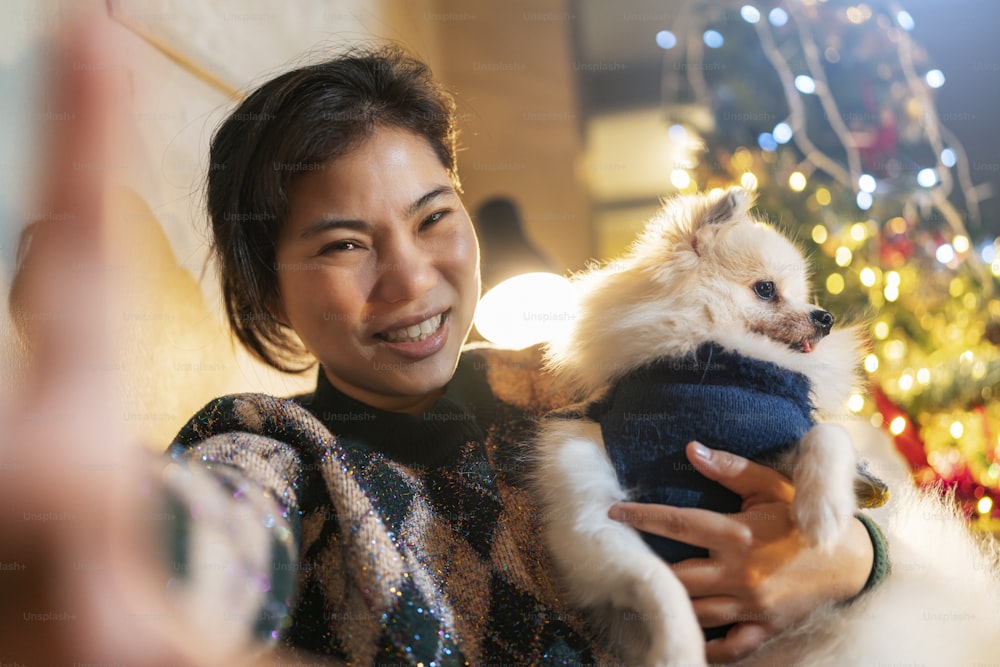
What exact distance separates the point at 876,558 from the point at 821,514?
22 centimetres

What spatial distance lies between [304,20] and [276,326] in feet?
3.29

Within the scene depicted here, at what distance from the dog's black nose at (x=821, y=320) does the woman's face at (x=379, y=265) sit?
1.66ft

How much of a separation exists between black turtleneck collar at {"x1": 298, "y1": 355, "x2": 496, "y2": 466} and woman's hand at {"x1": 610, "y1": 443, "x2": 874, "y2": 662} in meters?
0.31

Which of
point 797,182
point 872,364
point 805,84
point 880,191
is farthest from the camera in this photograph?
point 805,84

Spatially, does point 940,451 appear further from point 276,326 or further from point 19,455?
point 19,455

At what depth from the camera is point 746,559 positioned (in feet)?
2.94

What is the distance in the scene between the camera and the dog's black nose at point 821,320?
0.96 metres

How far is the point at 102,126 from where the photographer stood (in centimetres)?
92

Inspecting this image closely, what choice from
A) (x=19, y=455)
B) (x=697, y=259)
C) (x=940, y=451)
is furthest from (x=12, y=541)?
(x=940, y=451)

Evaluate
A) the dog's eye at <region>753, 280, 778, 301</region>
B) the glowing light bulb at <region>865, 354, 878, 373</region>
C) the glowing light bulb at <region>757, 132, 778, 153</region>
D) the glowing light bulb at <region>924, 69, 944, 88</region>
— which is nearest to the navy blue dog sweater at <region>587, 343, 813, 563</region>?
the dog's eye at <region>753, 280, 778, 301</region>

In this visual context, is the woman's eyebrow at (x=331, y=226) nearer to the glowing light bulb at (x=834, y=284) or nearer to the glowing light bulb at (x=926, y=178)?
the glowing light bulb at (x=834, y=284)

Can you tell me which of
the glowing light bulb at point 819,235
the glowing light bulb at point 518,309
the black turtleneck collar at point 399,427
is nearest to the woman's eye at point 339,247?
the black turtleneck collar at point 399,427

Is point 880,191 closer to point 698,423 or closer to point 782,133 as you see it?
point 782,133

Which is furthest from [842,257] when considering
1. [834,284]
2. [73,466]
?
[73,466]
